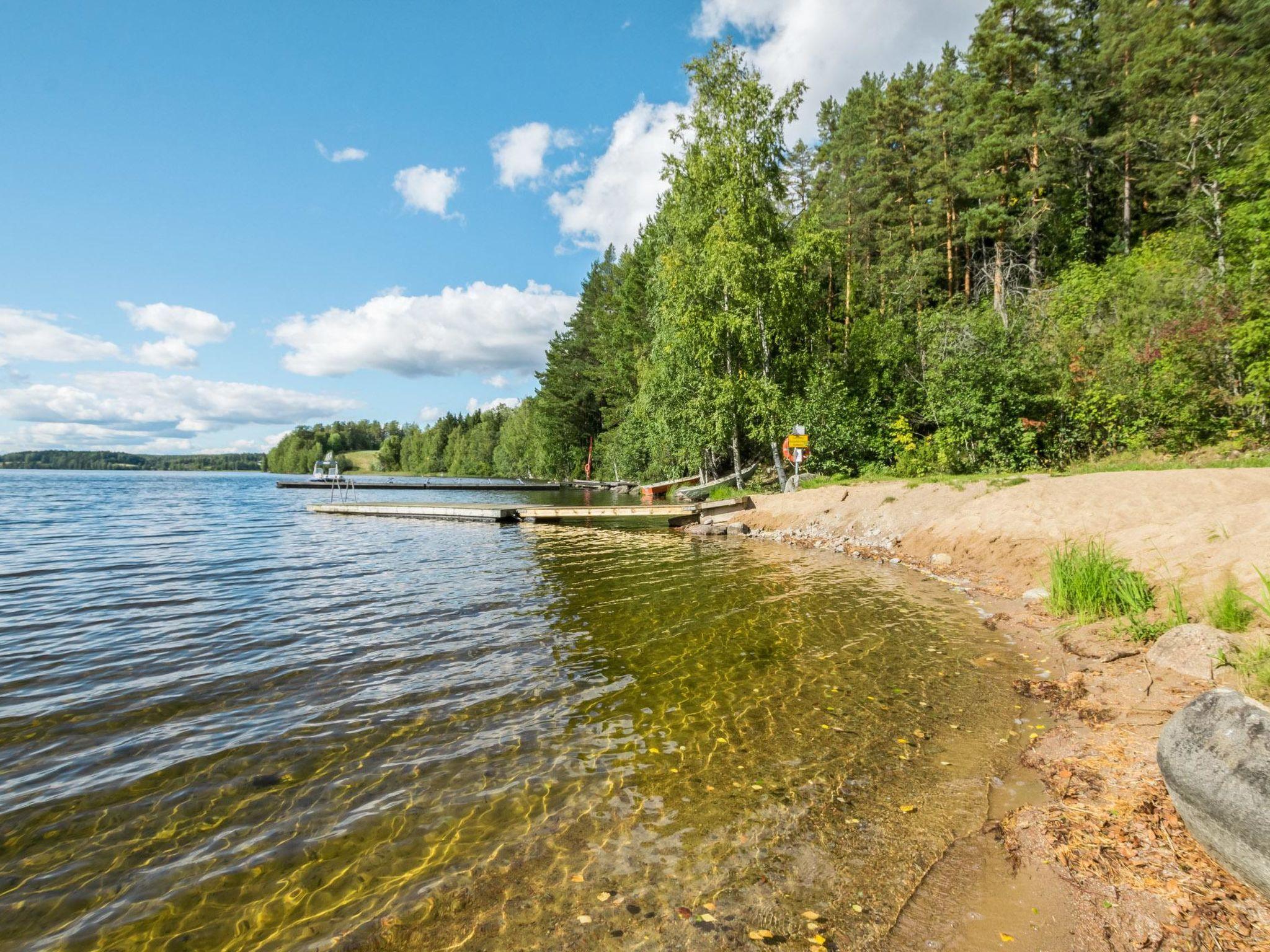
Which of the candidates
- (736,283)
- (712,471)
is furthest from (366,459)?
(736,283)

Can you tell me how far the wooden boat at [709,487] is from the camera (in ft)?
116

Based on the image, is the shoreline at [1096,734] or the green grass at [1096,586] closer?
the shoreline at [1096,734]

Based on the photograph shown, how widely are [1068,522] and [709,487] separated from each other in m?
25.0

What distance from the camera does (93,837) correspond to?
4371 mm

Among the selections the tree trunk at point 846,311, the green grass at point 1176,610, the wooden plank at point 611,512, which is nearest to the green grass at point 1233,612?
the green grass at point 1176,610

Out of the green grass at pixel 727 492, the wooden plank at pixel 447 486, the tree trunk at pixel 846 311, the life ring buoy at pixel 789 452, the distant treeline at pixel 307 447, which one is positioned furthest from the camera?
the distant treeline at pixel 307 447

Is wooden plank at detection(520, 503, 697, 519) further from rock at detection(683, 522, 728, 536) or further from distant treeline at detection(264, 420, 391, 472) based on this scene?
distant treeline at detection(264, 420, 391, 472)

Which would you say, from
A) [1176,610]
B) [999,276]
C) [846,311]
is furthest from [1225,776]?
[846,311]

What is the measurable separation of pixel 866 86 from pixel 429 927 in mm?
62159

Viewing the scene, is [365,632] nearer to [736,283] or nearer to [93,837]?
[93,837]

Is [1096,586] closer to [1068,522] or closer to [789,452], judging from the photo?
[1068,522]

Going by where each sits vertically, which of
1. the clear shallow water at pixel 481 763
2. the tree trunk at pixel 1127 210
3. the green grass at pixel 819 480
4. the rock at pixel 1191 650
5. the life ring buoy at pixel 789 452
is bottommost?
the clear shallow water at pixel 481 763

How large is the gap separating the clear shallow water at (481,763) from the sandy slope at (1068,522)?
112 inches

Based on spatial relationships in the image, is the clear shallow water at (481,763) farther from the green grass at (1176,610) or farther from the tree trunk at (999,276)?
the tree trunk at (999,276)
